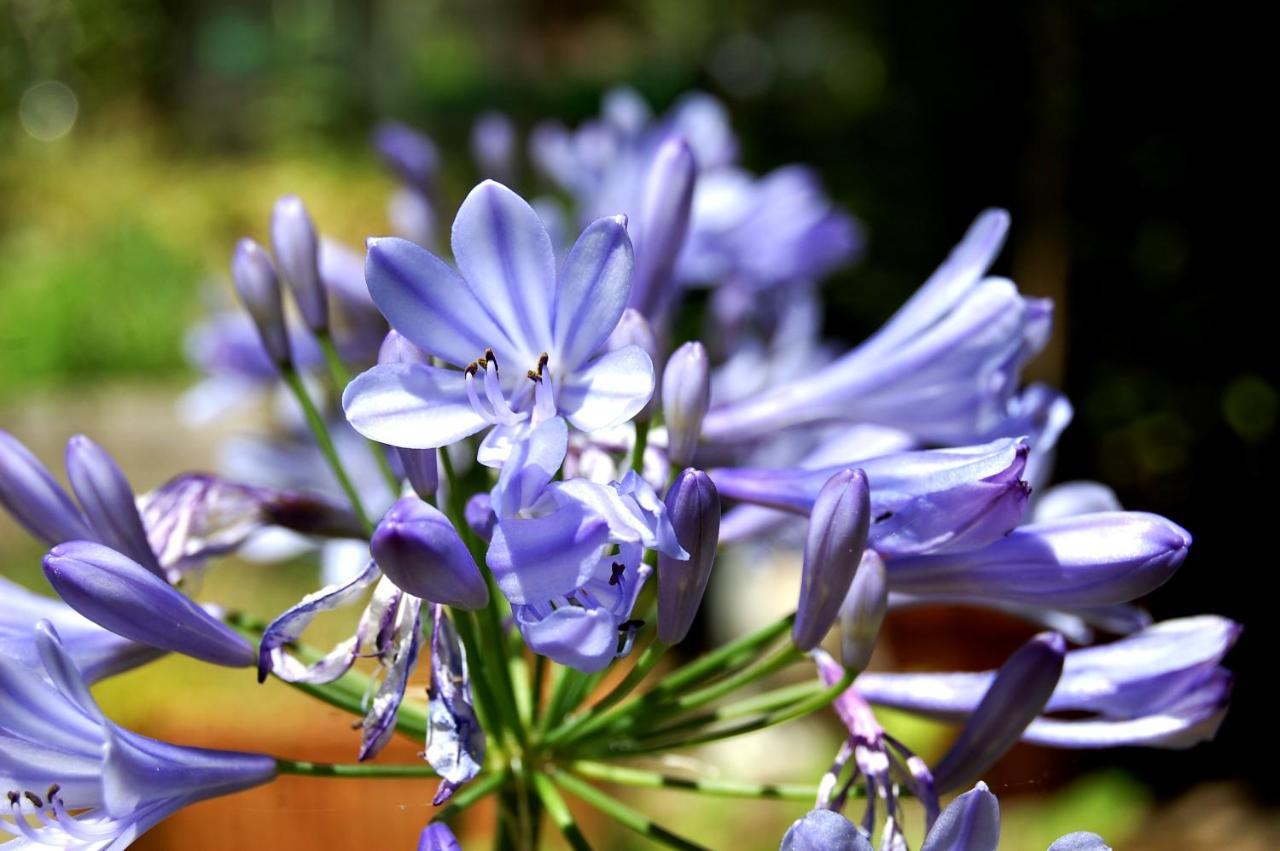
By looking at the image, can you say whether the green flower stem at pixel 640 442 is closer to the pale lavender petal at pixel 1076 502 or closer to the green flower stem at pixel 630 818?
the green flower stem at pixel 630 818

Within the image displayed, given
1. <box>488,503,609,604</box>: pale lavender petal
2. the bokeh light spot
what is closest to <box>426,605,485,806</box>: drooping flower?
<box>488,503,609,604</box>: pale lavender petal

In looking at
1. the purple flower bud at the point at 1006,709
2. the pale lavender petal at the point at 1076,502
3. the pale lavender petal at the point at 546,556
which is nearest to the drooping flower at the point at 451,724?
the pale lavender petal at the point at 546,556

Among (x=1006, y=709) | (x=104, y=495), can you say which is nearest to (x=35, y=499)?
(x=104, y=495)

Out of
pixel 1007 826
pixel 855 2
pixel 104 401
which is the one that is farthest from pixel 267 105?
pixel 1007 826

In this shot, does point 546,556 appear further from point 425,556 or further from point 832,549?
point 832,549

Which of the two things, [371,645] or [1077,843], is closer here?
[1077,843]

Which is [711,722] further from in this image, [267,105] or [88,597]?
[267,105]
